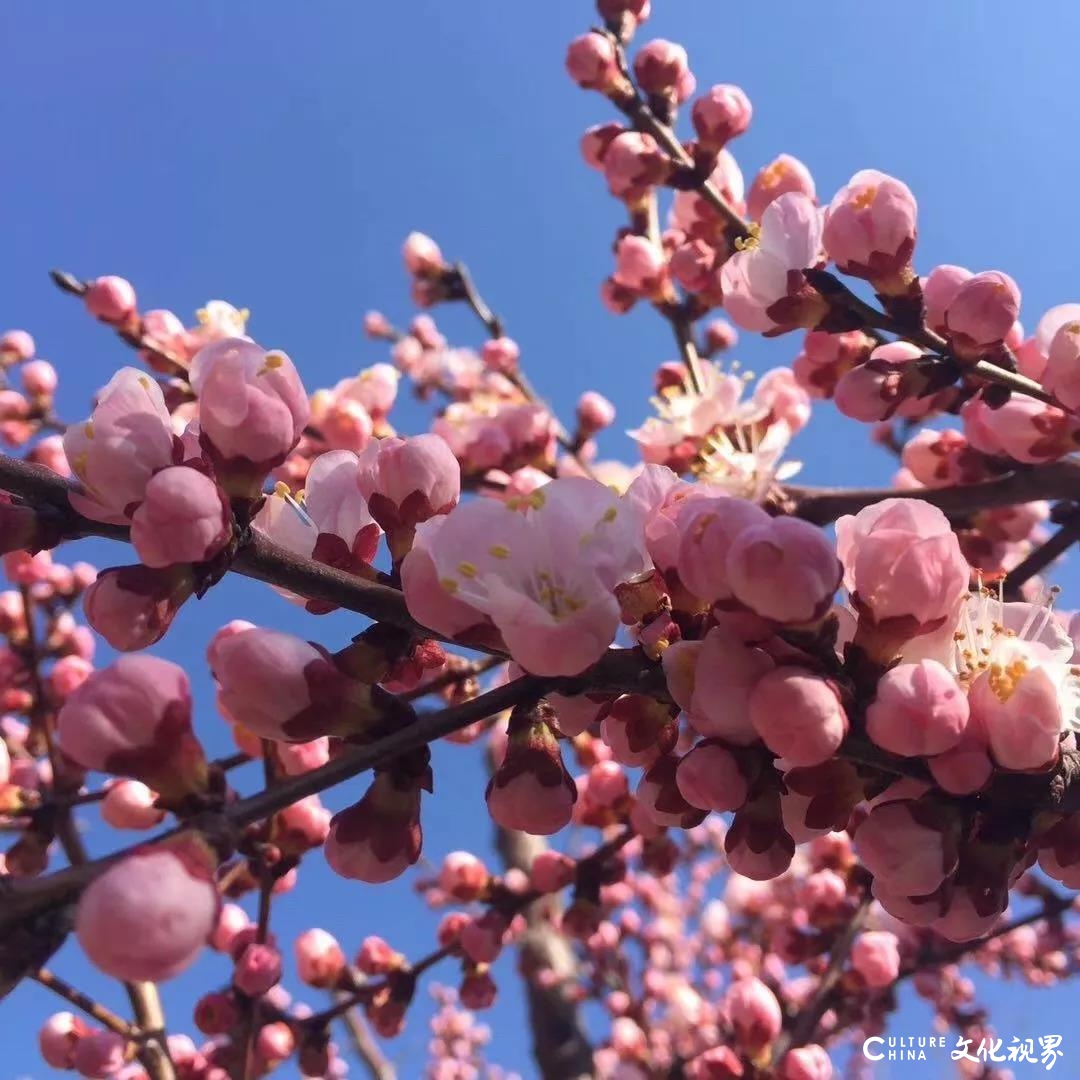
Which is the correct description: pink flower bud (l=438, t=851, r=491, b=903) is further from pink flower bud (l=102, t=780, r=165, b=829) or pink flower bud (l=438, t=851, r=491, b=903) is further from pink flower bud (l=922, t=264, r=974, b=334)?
pink flower bud (l=922, t=264, r=974, b=334)

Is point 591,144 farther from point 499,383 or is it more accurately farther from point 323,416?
point 499,383

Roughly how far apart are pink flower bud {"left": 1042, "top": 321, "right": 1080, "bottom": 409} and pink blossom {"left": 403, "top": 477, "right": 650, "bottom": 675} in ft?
2.87

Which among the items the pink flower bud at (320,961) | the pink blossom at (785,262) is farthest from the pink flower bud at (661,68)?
the pink flower bud at (320,961)

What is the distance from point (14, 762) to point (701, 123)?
2.62m

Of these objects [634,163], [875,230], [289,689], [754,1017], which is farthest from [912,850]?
[634,163]

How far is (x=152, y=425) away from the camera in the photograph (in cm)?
93

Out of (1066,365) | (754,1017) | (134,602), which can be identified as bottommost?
(754,1017)

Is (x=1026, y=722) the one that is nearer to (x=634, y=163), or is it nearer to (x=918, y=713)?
(x=918, y=713)

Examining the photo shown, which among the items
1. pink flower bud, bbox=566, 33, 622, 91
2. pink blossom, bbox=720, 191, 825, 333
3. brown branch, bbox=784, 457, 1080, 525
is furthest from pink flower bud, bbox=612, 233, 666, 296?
pink blossom, bbox=720, 191, 825, 333

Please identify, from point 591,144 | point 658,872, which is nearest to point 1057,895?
point 658,872

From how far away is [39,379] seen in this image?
10.9ft

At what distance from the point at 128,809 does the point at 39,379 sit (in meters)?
2.08

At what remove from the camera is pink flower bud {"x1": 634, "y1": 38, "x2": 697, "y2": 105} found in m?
2.35

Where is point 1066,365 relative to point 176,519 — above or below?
above
